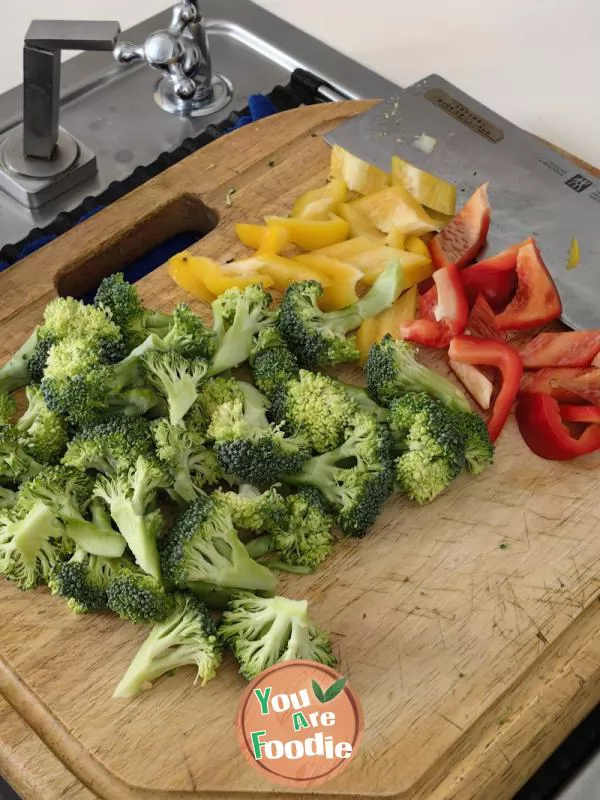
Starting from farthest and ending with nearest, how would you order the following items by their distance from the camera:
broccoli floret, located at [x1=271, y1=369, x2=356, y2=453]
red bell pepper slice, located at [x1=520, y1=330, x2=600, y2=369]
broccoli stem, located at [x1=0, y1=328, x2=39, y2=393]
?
red bell pepper slice, located at [x1=520, y1=330, x2=600, y2=369] → broccoli stem, located at [x1=0, y1=328, x2=39, y2=393] → broccoli floret, located at [x1=271, y1=369, x2=356, y2=453]

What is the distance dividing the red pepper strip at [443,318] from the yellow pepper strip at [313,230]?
11.6 inches

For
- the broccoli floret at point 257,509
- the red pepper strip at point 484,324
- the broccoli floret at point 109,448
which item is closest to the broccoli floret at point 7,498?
the broccoli floret at point 109,448

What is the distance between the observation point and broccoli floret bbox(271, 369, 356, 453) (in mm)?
1967

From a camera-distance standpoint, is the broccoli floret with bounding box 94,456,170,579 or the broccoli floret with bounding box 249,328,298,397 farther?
the broccoli floret with bounding box 249,328,298,397

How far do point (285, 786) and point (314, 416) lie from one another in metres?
0.75

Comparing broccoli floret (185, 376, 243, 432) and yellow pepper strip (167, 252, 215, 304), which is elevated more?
yellow pepper strip (167, 252, 215, 304)

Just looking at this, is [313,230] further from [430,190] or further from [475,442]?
[475,442]

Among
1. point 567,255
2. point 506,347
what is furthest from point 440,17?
point 506,347

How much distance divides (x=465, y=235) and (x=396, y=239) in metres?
0.19

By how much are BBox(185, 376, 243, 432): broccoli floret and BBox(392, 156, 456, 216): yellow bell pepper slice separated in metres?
0.84

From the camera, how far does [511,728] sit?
1693 mm

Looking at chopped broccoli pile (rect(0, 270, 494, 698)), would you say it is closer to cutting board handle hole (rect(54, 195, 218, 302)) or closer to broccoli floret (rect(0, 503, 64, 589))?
broccoli floret (rect(0, 503, 64, 589))

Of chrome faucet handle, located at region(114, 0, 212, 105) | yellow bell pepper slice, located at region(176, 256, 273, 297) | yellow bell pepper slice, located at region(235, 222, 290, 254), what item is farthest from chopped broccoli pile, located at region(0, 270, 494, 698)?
chrome faucet handle, located at region(114, 0, 212, 105)

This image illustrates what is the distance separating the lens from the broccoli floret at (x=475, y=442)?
6.53 ft
